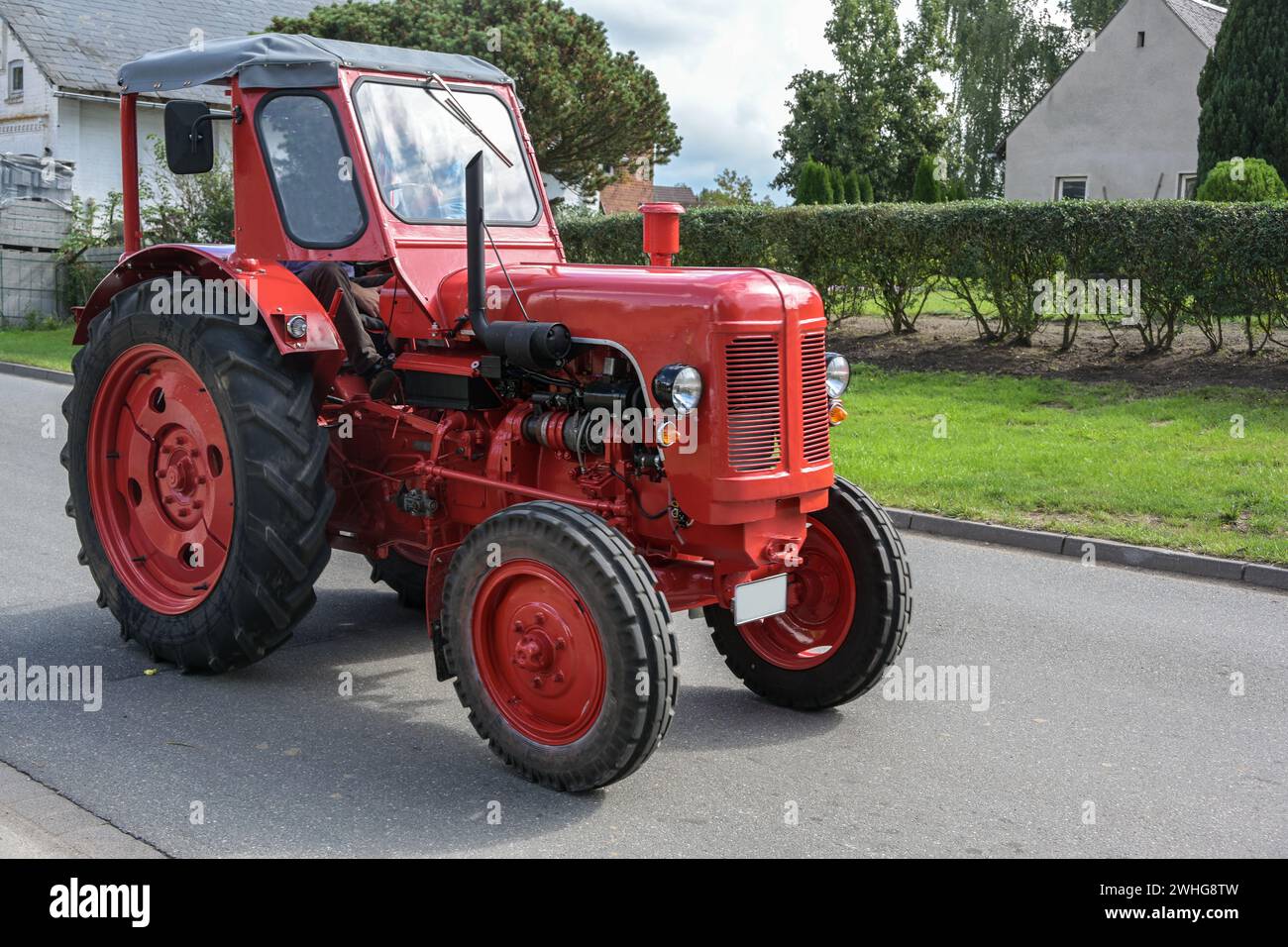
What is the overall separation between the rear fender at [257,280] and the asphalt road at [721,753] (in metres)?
1.51

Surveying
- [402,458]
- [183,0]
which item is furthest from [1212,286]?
[183,0]

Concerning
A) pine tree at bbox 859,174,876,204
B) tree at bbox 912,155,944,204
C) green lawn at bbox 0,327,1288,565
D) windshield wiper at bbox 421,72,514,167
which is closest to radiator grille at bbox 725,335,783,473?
windshield wiper at bbox 421,72,514,167

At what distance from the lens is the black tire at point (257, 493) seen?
541 cm

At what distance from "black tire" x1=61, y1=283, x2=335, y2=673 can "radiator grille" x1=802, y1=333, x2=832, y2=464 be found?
196 cm

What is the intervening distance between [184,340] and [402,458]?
104 centimetres

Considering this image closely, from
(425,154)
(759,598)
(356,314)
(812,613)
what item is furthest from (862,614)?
(425,154)

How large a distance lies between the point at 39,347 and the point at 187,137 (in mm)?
17269

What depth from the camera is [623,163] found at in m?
29.4

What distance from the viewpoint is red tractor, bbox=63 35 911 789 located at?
4.75 metres

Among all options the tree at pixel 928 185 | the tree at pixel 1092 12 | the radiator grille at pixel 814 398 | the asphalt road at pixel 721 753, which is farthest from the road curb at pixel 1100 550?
the tree at pixel 1092 12

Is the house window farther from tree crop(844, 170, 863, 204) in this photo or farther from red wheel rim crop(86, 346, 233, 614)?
red wheel rim crop(86, 346, 233, 614)

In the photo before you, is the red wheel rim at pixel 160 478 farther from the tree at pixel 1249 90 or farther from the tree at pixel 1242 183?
the tree at pixel 1249 90

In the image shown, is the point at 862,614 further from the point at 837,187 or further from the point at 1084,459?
the point at 837,187

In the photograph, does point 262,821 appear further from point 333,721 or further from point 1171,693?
point 1171,693
